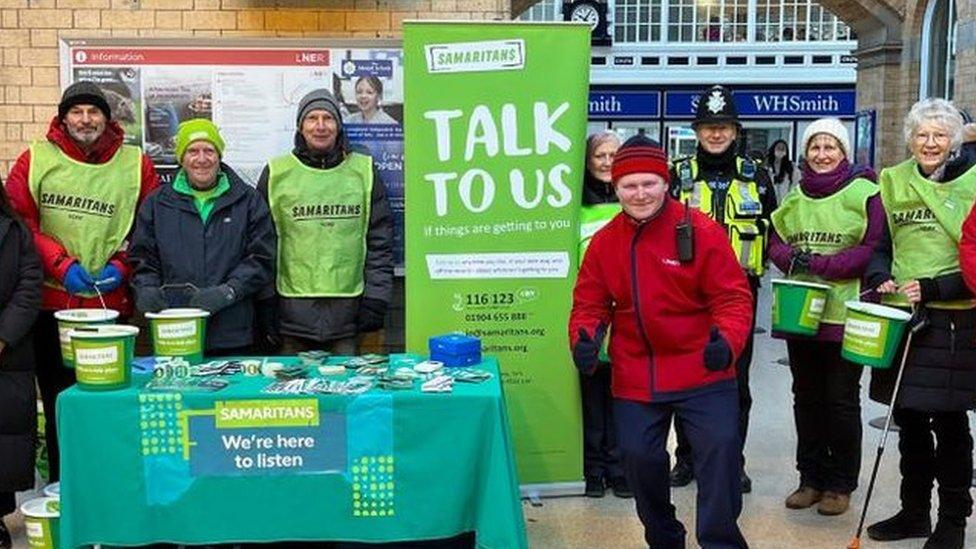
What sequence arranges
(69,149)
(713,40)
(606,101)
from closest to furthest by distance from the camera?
(69,149)
(606,101)
(713,40)

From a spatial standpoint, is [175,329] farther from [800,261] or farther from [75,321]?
[800,261]

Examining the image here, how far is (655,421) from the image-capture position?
339 centimetres

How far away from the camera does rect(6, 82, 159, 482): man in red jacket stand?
401cm

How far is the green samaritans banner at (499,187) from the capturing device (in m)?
4.10

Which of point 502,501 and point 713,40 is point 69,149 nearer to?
point 502,501

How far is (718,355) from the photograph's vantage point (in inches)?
122

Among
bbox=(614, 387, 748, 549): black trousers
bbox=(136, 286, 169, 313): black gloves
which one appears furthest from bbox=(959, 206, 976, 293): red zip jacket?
bbox=(136, 286, 169, 313): black gloves

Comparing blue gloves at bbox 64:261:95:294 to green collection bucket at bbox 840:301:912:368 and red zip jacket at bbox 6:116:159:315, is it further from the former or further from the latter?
green collection bucket at bbox 840:301:912:368

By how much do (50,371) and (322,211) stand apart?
1.31m

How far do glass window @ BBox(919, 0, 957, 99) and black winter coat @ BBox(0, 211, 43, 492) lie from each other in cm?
1042

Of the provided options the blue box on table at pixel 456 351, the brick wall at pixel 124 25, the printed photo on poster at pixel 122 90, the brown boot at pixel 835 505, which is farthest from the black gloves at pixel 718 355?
the printed photo on poster at pixel 122 90

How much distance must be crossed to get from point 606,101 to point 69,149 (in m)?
16.8

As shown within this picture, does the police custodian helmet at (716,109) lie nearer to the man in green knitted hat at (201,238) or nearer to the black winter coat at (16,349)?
the man in green knitted hat at (201,238)

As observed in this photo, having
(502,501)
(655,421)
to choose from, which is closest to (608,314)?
(655,421)
